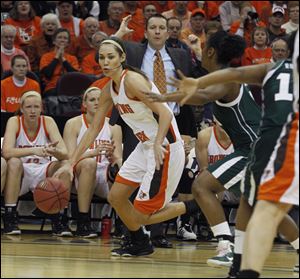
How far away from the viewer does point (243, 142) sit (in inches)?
305

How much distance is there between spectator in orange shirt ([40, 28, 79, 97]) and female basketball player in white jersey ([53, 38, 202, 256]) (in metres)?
4.56

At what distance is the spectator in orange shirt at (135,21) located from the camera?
14.4 meters

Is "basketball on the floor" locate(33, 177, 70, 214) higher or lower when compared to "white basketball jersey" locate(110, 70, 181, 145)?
lower

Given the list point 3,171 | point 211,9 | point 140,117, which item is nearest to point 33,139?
point 3,171

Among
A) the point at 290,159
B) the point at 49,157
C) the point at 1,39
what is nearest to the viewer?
the point at 290,159

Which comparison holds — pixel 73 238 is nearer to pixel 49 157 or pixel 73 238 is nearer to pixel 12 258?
pixel 49 157

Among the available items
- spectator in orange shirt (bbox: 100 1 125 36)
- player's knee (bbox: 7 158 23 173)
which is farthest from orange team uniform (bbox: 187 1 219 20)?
player's knee (bbox: 7 158 23 173)

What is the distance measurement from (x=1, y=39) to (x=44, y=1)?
7.03ft

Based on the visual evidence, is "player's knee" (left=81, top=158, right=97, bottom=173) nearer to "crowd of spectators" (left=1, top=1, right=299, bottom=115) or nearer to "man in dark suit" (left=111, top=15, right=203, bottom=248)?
"man in dark suit" (left=111, top=15, right=203, bottom=248)

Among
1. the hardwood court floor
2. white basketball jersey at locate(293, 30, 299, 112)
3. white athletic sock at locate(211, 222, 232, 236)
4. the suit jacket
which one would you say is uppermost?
the suit jacket

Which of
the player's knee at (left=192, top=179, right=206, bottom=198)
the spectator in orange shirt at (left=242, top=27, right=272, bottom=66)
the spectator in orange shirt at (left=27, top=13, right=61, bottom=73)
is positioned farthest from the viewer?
the spectator in orange shirt at (left=27, top=13, right=61, bottom=73)

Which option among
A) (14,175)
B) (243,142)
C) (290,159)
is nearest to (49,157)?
(14,175)

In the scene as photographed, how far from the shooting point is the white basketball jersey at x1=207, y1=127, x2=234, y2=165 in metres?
10.4

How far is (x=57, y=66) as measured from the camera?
1282cm
